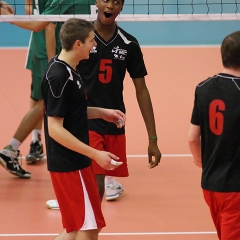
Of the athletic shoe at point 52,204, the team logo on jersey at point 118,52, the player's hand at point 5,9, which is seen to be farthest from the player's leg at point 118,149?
the player's hand at point 5,9

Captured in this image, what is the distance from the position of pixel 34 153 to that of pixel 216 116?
3.52 metres

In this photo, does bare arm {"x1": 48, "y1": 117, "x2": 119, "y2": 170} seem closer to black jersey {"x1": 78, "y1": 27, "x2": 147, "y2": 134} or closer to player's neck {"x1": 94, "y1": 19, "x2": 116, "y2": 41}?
black jersey {"x1": 78, "y1": 27, "x2": 147, "y2": 134}

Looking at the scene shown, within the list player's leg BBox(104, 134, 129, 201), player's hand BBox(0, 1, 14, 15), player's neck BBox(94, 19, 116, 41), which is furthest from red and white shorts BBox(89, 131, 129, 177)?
player's hand BBox(0, 1, 14, 15)

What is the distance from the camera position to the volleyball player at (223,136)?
10.5ft

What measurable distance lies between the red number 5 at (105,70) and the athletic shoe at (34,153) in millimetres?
2182

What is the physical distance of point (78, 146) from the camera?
338 cm

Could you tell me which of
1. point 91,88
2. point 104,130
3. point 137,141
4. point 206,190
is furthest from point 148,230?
point 137,141

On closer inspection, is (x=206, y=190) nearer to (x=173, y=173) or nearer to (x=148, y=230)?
(x=148, y=230)

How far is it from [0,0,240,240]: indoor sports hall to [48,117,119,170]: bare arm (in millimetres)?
1456

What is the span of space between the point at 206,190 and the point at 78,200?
738mm

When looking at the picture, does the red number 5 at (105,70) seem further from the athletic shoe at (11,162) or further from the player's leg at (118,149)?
the athletic shoe at (11,162)

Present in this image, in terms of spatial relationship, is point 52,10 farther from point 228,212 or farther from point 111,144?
point 228,212

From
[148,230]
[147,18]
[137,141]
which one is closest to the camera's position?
[148,230]

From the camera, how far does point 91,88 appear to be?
4.49 metres
